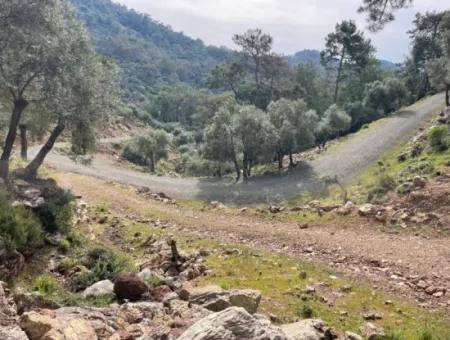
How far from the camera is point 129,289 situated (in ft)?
40.1

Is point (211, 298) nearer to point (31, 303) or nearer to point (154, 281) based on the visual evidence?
point (154, 281)

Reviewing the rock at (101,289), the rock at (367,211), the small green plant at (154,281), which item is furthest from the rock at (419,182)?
the rock at (101,289)

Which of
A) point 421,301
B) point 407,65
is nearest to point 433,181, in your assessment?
point 421,301

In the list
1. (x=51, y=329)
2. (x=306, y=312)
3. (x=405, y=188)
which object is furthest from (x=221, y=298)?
(x=405, y=188)

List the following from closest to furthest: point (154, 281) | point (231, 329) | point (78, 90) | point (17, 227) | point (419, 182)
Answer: point (231, 329) → point (154, 281) → point (17, 227) → point (78, 90) → point (419, 182)

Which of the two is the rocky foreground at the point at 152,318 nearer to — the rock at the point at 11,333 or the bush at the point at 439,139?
the rock at the point at 11,333

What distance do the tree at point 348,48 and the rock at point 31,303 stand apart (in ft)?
205

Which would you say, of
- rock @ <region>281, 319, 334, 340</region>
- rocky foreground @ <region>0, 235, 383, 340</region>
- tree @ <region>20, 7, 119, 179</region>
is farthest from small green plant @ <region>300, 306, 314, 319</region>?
tree @ <region>20, 7, 119, 179</region>

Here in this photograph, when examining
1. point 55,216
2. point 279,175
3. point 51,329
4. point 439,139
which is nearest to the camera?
point 51,329

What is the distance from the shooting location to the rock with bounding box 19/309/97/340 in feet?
25.9

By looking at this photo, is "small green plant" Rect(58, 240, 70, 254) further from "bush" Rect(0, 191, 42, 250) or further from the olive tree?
the olive tree

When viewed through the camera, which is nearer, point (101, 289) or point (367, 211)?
point (101, 289)

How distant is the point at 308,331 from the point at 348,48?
64.0 m

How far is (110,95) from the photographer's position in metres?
25.1
